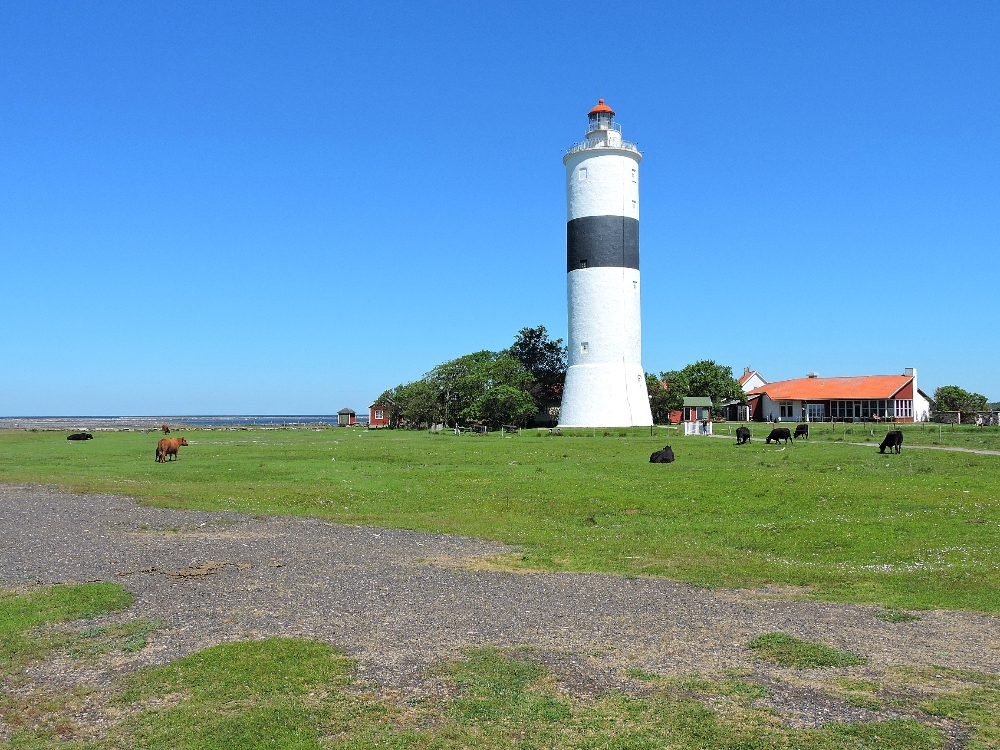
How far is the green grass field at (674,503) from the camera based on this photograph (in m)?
14.0

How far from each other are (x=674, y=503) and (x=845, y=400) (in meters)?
66.0

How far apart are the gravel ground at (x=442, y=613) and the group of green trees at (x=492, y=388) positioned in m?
51.8

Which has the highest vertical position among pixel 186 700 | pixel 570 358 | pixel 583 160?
pixel 583 160

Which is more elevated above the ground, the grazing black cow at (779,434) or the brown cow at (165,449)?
the grazing black cow at (779,434)

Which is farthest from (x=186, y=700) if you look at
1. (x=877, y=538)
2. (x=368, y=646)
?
(x=877, y=538)

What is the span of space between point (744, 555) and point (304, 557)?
8.13 meters

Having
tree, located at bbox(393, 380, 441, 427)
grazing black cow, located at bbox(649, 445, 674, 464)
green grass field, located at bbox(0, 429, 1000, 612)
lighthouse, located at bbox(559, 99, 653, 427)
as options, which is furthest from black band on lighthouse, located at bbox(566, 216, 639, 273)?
grazing black cow, located at bbox(649, 445, 674, 464)

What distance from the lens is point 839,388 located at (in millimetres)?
81812

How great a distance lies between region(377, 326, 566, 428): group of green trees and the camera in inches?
2702

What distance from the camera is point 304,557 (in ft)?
48.2

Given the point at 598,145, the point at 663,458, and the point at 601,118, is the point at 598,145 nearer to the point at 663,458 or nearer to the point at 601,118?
the point at 601,118

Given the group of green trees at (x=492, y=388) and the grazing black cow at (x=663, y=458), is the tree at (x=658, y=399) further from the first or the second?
the grazing black cow at (x=663, y=458)

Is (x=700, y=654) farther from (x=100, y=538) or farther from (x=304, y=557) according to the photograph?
(x=100, y=538)

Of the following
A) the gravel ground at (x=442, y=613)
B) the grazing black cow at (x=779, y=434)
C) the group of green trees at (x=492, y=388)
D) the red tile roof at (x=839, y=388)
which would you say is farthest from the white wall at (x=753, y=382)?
the gravel ground at (x=442, y=613)
